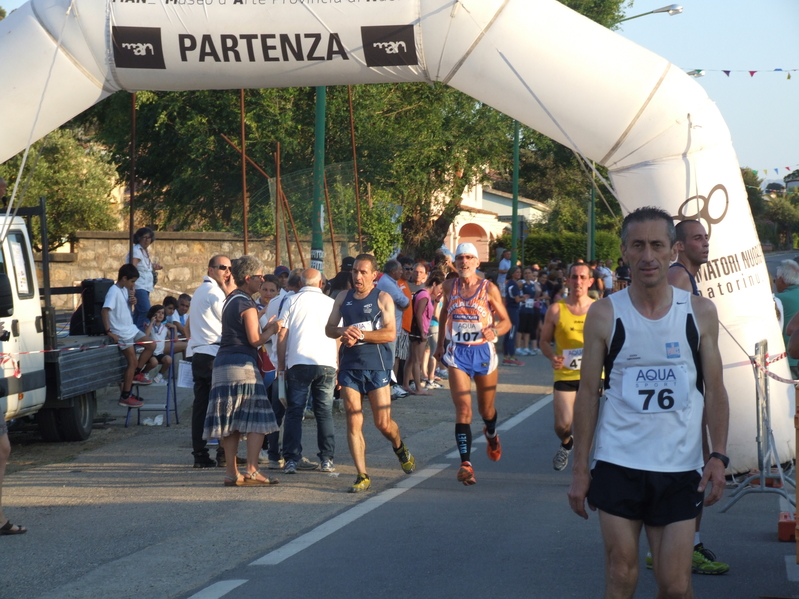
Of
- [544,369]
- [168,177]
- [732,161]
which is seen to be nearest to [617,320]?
[732,161]

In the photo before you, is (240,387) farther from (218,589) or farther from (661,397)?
(661,397)

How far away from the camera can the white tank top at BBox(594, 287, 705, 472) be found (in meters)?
3.74

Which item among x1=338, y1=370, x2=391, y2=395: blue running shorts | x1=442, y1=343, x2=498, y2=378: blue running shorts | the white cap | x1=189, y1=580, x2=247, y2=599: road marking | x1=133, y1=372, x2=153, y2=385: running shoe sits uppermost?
the white cap

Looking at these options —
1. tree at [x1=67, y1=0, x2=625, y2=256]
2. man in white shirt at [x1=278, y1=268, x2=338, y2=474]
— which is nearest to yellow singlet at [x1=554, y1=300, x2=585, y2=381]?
man in white shirt at [x1=278, y1=268, x2=338, y2=474]

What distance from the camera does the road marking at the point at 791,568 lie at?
5.64 metres

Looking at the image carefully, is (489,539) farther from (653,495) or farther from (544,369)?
(544,369)

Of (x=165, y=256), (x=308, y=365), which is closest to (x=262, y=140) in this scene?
(x=165, y=256)

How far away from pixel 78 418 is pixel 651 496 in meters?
8.29

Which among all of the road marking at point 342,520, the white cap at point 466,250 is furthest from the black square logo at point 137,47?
the road marking at point 342,520

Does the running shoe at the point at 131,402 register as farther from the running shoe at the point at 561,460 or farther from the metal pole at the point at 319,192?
the running shoe at the point at 561,460

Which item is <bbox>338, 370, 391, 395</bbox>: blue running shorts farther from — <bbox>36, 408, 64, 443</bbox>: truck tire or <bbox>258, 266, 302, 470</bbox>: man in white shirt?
<bbox>36, 408, 64, 443</bbox>: truck tire

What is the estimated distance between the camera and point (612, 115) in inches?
303

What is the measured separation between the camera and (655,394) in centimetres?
375

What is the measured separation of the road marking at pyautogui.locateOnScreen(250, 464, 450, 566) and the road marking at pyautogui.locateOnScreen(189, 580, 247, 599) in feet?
1.31
